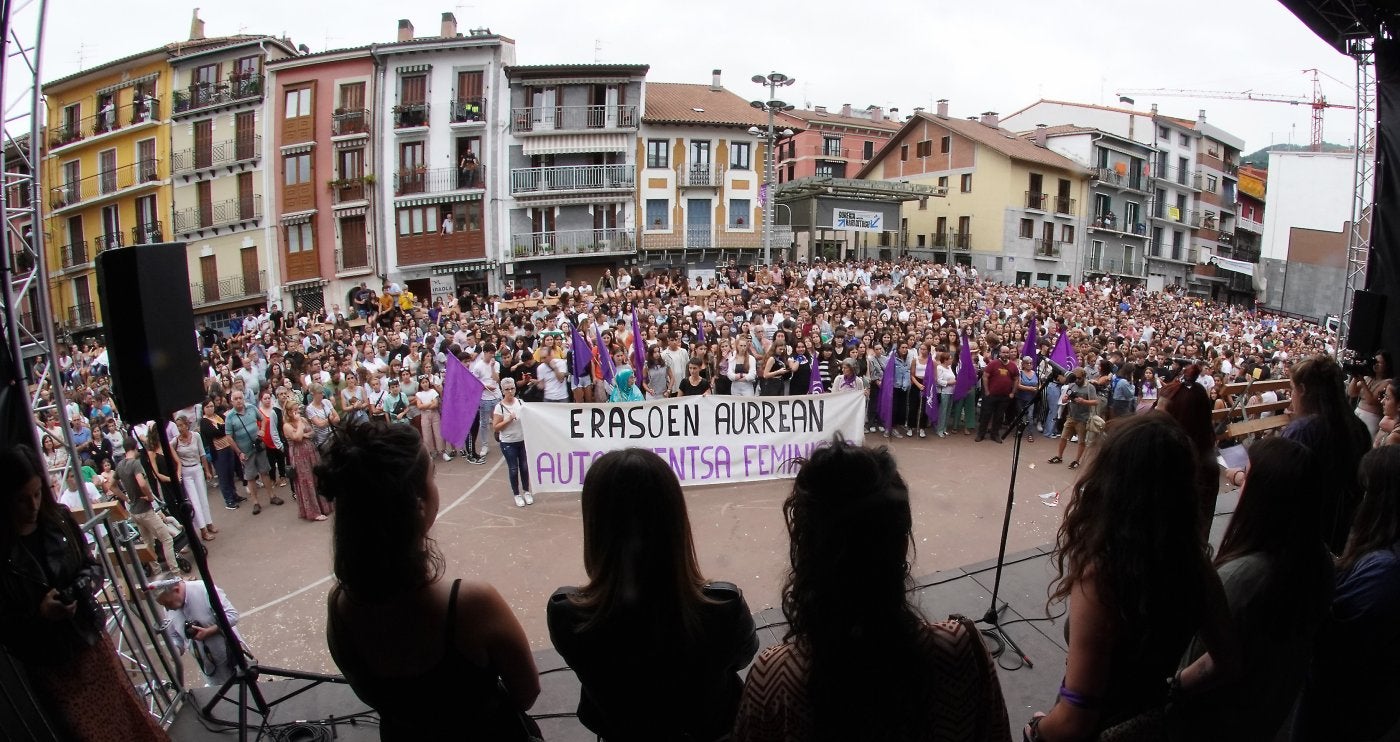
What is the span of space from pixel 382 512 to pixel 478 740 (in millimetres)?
768

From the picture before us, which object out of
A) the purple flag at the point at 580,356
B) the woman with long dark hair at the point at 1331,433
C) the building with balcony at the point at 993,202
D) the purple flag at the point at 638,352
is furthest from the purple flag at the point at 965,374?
the building with balcony at the point at 993,202

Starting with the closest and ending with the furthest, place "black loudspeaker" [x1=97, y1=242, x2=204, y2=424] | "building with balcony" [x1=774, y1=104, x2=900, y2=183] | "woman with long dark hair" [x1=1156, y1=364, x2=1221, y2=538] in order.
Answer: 1. "black loudspeaker" [x1=97, y1=242, x2=204, y2=424]
2. "woman with long dark hair" [x1=1156, y1=364, x2=1221, y2=538]
3. "building with balcony" [x1=774, y1=104, x2=900, y2=183]

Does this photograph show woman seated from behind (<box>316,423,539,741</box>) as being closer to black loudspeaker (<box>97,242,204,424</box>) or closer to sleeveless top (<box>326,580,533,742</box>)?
sleeveless top (<box>326,580,533,742</box>)

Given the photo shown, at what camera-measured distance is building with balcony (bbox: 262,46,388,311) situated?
27.1 m

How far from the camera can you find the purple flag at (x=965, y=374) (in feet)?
35.6

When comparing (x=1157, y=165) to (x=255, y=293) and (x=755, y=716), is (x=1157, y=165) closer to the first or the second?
(x=255, y=293)

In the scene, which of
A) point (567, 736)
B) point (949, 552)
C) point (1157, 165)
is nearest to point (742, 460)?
point (949, 552)

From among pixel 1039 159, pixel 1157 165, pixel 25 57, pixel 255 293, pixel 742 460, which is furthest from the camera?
pixel 1157 165

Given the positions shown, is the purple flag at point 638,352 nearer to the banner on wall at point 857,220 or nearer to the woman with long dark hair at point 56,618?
the woman with long dark hair at point 56,618

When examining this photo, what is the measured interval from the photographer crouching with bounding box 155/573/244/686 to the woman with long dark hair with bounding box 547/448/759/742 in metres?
2.60

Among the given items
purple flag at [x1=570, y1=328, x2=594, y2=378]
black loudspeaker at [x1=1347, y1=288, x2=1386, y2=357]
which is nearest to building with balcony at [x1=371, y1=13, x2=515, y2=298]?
purple flag at [x1=570, y1=328, x2=594, y2=378]

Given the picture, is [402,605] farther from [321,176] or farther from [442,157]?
[321,176]

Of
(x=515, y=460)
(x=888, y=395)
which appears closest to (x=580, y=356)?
(x=515, y=460)

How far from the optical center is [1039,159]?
1492 inches
